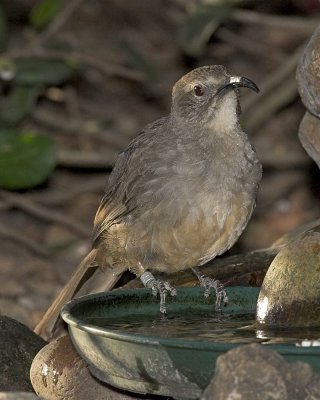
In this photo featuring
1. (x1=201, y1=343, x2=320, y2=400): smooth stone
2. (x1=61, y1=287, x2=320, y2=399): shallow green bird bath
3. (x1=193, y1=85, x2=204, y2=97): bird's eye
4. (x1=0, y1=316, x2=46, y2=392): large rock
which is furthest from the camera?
(x1=193, y1=85, x2=204, y2=97): bird's eye

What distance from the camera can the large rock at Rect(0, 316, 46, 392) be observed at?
17.6 feet

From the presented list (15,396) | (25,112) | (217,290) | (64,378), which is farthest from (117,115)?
(15,396)

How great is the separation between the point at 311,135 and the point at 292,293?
3.88 ft

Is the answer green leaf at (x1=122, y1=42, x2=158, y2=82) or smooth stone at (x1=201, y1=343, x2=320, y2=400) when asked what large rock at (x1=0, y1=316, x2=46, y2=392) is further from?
green leaf at (x1=122, y1=42, x2=158, y2=82)

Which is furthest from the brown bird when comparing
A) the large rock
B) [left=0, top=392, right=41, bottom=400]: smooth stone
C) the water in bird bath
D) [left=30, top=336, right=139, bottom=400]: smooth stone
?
[left=0, top=392, right=41, bottom=400]: smooth stone

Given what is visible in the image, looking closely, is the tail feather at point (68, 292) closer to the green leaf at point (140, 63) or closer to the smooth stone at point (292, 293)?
the smooth stone at point (292, 293)

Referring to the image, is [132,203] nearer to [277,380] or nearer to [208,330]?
Result: [208,330]

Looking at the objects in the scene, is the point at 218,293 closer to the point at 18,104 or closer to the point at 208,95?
the point at 208,95

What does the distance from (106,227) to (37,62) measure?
2870 mm

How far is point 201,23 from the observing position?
8.49 metres

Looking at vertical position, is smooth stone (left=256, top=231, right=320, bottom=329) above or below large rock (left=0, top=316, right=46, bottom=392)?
above

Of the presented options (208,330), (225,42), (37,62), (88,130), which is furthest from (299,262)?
(225,42)

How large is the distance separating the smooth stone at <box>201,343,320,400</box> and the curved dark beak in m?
2.16

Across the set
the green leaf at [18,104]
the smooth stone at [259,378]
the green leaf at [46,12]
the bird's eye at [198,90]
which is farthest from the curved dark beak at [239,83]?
the green leaf at [18,104]
